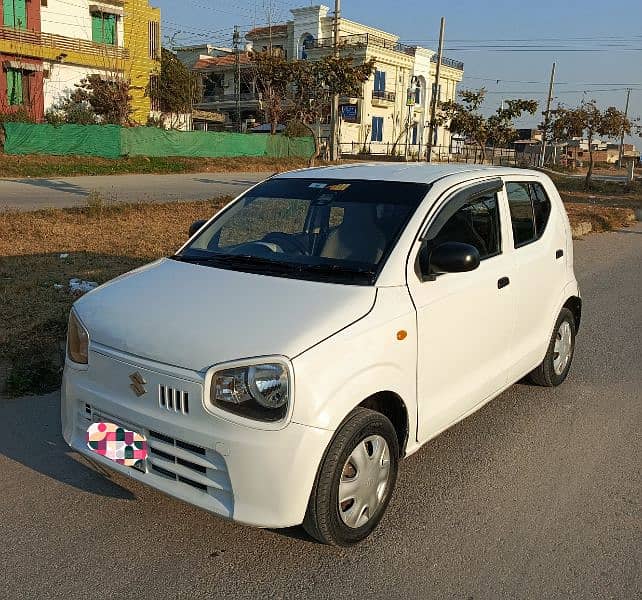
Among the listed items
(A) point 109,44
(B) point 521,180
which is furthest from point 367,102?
(B) point 521,180

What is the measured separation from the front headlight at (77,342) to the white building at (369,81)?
54922 mm

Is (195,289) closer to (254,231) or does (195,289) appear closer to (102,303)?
(102,303)

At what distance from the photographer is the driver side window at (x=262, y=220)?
4418 millimetres

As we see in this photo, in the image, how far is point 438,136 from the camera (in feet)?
233

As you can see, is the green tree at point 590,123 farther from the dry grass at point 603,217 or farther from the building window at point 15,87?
the building window at point 15,87

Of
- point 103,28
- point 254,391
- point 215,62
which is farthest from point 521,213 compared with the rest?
point 215,62

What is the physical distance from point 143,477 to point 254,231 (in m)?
1.86

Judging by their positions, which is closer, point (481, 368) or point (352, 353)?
point (352, 353)

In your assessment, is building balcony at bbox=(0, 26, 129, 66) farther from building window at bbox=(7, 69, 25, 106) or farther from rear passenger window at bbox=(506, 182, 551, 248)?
rear passenger window at bbox=(506, 182, 551, 248)

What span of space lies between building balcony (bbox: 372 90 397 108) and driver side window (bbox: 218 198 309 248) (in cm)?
5898

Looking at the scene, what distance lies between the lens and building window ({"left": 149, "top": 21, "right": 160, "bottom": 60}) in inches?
1832

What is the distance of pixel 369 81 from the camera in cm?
5928

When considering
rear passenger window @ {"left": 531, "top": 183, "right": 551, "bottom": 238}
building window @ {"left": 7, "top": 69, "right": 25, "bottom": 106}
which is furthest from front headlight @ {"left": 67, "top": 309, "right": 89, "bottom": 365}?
building window @ {"left": 7, "top": 69, "right": 25, "bottom": 106}

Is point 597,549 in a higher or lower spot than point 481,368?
lower
